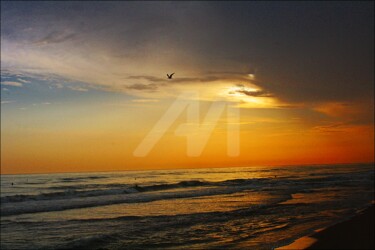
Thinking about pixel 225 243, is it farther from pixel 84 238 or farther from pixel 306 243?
pixel 84 238

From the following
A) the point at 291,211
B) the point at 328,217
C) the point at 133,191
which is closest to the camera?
the point at 328,217

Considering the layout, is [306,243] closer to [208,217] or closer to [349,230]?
[349,230]

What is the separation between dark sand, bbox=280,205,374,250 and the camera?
38.3ft

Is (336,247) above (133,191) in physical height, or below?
above

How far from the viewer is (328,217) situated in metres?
17.2

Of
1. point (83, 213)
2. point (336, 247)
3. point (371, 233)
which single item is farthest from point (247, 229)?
point (83, 213)

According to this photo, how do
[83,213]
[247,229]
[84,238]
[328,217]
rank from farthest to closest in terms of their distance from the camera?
[83,213]
[328,217]
[247,229]
[84,238]

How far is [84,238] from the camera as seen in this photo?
1346 centimetres

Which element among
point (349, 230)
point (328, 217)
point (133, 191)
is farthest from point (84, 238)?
point (133, 191)

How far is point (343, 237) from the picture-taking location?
12.9 m

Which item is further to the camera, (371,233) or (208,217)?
(208,217)

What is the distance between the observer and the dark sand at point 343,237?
1169cm

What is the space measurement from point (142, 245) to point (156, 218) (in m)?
5.88

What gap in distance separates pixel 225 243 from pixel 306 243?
2.63 metres
